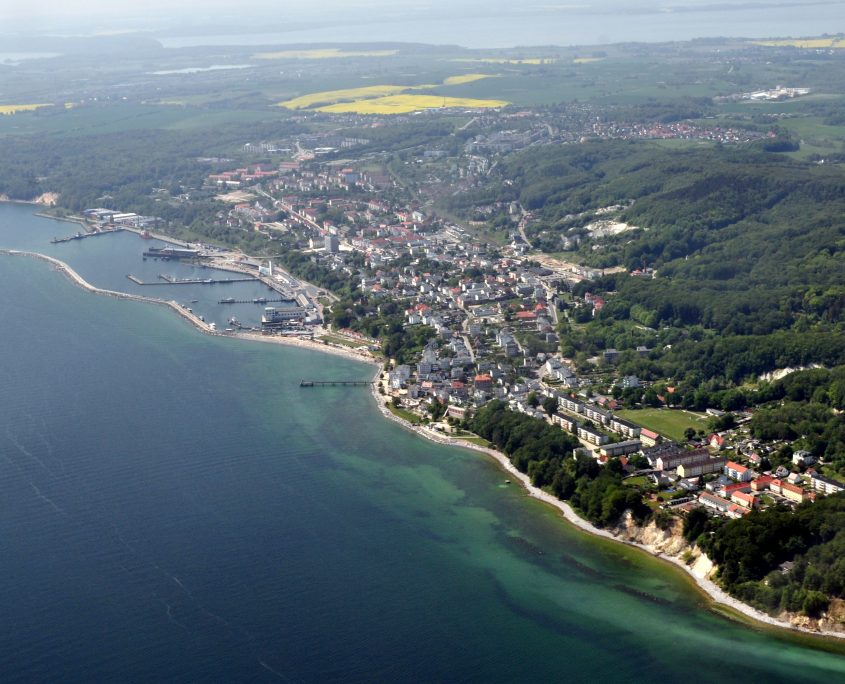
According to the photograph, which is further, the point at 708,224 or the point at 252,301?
the point at 708,224

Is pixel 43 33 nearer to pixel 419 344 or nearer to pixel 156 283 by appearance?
pixel 156 283

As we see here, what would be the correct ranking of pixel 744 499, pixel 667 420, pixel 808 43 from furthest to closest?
pixel 808 43 < pixel 667 420 < pixel 744 499

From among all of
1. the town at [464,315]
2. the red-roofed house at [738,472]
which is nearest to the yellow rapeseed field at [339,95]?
the town at [464,315]

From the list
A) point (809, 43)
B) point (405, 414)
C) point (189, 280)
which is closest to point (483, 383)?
point (405, 414)

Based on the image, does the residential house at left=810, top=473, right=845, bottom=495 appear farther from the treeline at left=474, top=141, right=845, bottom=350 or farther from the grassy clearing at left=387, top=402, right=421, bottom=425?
the treeline at left=474, top=141, right=845, bottom=350

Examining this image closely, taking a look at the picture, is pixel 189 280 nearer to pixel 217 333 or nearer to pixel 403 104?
pixel 217 333

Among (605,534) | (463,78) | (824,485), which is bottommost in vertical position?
(605,534)

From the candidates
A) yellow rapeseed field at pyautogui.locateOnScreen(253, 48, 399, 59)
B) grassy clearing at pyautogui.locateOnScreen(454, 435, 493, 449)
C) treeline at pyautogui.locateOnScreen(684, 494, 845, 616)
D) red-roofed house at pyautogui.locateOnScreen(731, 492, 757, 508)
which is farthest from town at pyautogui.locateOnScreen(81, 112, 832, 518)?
yellow rapeseed field at pyautogui.locateOnScreen(253, 48, 399, 59)
